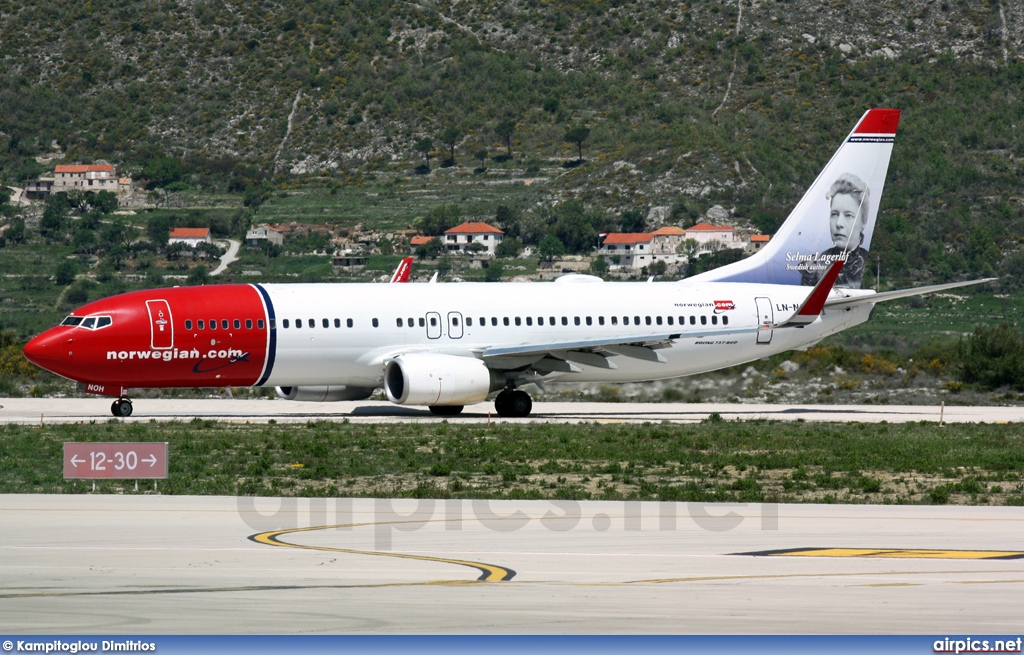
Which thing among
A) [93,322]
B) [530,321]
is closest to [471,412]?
[530,321]

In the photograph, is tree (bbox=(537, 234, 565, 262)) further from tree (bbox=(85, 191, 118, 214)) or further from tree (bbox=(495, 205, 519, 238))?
tree (bbox=(85, 191, 118, 214))

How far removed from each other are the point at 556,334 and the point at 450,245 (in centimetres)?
7672

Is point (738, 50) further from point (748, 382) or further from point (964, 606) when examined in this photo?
point (964, 606)

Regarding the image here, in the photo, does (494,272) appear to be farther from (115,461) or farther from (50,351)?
(115,461)

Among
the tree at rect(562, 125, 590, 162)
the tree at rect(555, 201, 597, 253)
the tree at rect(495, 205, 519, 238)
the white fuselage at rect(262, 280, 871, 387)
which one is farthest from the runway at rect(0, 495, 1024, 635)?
the tree at rect(562, 125, 590, 162)

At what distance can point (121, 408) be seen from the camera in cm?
3684

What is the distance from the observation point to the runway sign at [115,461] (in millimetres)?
20984

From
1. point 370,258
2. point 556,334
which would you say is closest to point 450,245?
point 370,258

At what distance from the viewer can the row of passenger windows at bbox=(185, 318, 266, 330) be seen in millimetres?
35750

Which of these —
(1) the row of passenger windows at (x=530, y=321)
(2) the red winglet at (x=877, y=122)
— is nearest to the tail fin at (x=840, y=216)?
(2) the red winglet at (x=877, y=122)

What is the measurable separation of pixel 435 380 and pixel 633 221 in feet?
279

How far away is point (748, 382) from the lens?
52875 mm

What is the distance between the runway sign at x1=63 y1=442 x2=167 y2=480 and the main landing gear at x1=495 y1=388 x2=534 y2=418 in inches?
734

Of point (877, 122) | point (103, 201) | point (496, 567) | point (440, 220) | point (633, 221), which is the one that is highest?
point (103, 201)
